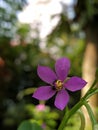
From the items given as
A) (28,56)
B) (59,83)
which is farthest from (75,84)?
(28,56)

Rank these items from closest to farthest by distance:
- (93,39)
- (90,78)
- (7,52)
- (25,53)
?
1. (90,78)
2. (93,39)
3. (7,52)
4. (25,53)

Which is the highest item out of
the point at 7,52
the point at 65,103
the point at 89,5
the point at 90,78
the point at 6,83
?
the point at 65,103

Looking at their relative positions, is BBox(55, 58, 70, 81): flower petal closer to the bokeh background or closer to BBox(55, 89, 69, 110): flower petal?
BBox(55, 89, 69, 110): flower petal

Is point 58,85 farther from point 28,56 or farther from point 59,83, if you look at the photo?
point 28,56

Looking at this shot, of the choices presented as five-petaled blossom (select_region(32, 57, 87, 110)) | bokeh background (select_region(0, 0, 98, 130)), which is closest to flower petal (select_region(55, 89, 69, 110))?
five-petaled blossom (select_region(32, 57, 87, 110))

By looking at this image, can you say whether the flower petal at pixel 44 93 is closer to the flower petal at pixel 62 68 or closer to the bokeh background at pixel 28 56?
the flower petal at pixel 62 68

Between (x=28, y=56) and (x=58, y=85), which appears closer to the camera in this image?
(x=58, y=85)

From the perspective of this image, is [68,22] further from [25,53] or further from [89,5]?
[25,53]

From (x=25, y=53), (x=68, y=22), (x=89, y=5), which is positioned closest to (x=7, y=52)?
(x=25, y=53)
